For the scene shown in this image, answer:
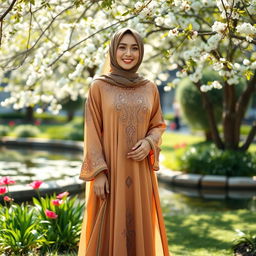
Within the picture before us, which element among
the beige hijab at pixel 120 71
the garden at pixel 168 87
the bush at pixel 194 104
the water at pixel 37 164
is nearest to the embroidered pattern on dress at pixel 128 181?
the beige hijab at pixel 120 71

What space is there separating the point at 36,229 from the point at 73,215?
16.7 inches

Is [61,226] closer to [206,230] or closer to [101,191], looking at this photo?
[101,191]

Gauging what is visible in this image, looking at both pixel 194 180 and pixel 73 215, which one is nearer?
pixel 73 215

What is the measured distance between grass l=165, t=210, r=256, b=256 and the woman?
5.64 feet

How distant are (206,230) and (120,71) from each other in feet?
11.2

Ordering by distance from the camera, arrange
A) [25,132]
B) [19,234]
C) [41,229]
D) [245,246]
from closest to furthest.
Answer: [19,234], [41,229], [245,246], [25,132]

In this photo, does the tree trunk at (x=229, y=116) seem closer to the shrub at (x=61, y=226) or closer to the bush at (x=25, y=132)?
the shrub at (x=61, y=226)

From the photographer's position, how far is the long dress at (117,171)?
3.58 m

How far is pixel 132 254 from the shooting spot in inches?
144

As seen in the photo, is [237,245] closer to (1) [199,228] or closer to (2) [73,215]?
(1) [199,228]

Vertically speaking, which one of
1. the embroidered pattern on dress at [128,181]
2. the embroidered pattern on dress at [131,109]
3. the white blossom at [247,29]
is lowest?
the embroidered pattern on dress at [128,181]

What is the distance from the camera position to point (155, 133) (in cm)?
378

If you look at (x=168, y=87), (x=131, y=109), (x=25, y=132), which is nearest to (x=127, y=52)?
(x=131, y=109)

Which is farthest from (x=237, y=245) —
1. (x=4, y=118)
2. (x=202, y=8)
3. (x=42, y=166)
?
(x=4, y=118)
